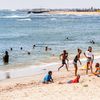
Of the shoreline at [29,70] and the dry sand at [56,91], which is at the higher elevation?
the dry sand at [56,91]

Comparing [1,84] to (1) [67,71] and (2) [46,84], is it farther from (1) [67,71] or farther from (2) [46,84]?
(1) [67,71]

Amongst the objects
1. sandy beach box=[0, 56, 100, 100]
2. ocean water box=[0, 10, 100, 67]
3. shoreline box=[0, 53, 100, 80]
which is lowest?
ocean water box=[0, 10, 100, 67]

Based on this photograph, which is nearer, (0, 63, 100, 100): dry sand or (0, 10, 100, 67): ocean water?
(0, 63, 100, 100): dry sand

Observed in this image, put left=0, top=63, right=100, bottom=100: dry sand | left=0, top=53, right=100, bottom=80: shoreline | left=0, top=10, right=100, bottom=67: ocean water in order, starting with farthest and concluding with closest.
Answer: left=0, top=10, right=100, bottom=67: ocean water, left=0, top=53, right=100, bottom=80: shoreline, left=0, top=63, right=100, bottom=100: dry sand

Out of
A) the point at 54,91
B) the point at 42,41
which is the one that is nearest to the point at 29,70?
the point at 54,91

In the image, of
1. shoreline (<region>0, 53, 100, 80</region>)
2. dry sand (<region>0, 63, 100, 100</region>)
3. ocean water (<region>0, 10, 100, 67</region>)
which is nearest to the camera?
dry sand (<region>0, 63, 100, 100</region>)

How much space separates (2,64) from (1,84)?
27.6 feet

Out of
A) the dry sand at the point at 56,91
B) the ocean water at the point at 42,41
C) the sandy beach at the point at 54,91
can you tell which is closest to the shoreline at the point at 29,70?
the ocean water at the point at 42,41

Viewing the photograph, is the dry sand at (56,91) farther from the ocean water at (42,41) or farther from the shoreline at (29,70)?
the ocean water at (42,41)

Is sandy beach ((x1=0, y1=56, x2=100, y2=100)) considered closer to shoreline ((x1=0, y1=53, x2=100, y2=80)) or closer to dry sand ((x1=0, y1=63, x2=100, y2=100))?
dry sand ((x1=0, y1=63, x2=100, y2=100))

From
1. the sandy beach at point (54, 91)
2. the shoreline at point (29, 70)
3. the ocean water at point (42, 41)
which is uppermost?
the sandy beach at point (54, 91)

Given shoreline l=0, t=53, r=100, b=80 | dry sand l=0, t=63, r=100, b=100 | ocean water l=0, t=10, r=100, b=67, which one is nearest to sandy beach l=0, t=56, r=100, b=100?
dry sand l=0, t=63, r=100, b=100

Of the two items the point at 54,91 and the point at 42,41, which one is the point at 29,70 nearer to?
the point at 54,91

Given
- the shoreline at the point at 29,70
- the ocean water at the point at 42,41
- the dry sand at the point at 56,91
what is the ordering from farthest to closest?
the ocean water at the point at 42,41 → the shoreline at the point at 29,70 → the dry sand at the point at 56,91
